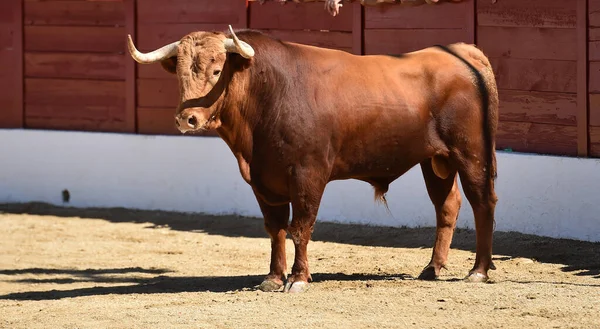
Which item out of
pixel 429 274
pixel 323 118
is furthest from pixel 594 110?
pixel 323 118

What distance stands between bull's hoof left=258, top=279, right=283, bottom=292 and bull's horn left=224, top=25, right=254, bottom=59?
1.41m

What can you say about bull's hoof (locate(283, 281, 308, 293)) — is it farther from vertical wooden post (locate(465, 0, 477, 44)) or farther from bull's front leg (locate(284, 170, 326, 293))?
vertical wooden post (locate(465, 0, 477, 44))

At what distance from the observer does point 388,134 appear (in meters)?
7.89

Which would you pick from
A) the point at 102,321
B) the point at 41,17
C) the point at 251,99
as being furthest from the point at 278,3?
the point at 102,321

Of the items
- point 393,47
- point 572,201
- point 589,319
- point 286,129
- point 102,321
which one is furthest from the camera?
point 393,47

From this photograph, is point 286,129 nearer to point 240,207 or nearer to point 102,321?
point 102,321

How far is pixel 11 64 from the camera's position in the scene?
1273cm

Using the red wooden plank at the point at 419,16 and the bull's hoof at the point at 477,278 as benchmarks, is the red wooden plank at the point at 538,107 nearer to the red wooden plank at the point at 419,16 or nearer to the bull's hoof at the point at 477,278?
the red wooden plank at the point at 419,16

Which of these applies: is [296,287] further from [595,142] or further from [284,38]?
[284,38]

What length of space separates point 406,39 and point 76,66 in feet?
12.1

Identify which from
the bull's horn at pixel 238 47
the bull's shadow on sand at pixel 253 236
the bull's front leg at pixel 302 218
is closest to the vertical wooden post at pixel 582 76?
the bull's shadow on sand at pixel 253 236

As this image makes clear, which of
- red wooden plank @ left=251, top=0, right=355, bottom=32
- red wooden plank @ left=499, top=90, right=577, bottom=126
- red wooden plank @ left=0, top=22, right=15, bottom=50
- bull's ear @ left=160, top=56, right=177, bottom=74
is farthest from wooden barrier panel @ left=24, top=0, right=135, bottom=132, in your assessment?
bull's ear @ left=160, top=56, right=177, bottom=74

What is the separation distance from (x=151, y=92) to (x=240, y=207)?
5.14 feet

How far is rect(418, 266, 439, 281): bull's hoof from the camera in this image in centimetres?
808
